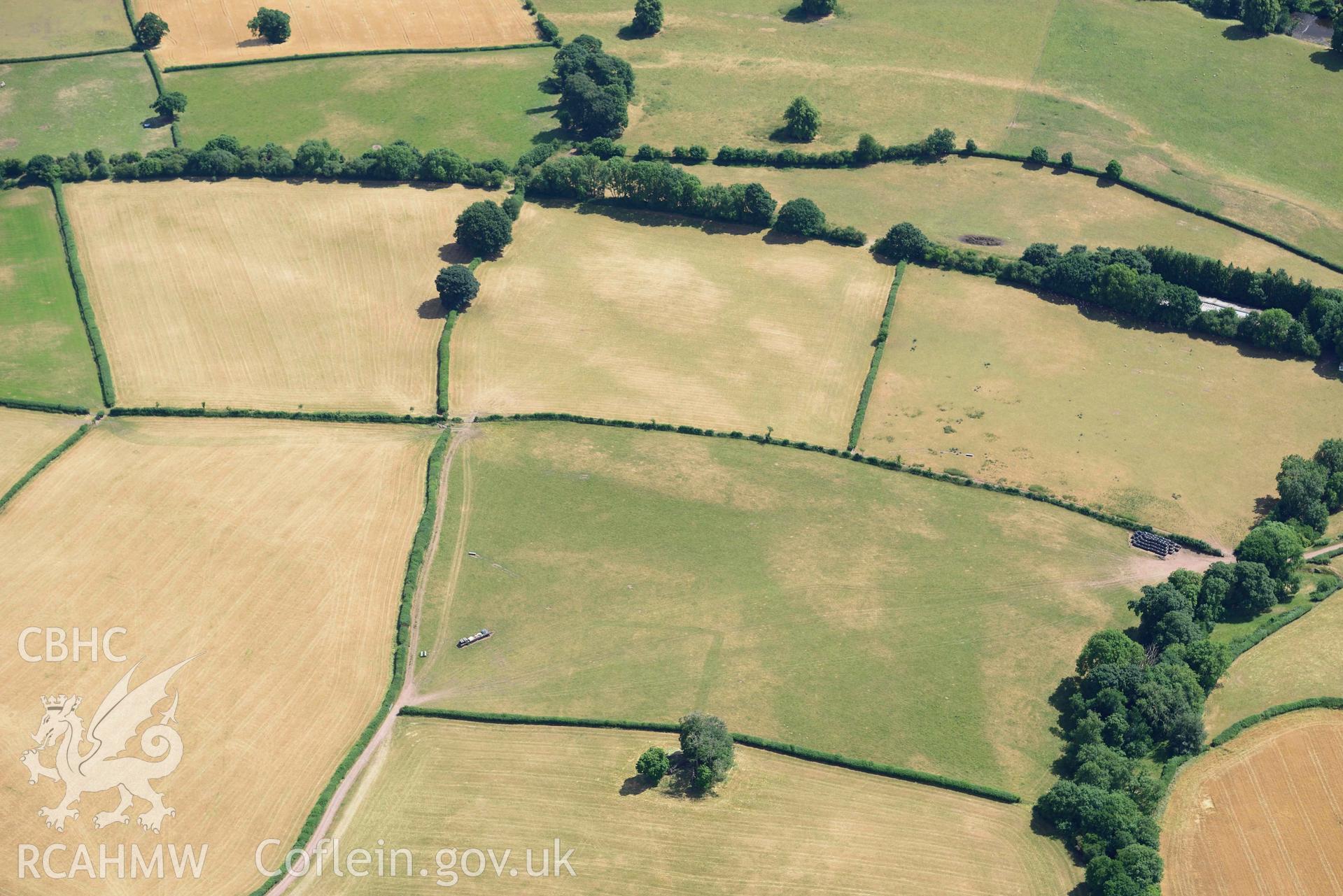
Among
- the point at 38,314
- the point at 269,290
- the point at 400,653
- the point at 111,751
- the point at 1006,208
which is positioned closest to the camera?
the point at 111,751

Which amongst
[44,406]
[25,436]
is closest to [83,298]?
[44,406]

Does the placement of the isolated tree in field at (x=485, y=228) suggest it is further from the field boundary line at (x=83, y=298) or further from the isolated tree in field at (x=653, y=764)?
the isolated tree in field at (x=653, y=764)

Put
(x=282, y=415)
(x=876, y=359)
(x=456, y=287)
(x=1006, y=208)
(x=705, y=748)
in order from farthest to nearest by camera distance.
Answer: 1. (x=1006, y=208)
2. (x=456, y=287)
3. (x=876, y=359)
4. (x=282, y=415)
5. (x=705, y=748)

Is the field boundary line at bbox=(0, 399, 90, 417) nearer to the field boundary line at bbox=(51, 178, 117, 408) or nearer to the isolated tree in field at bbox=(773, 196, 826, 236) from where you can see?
the field boundary line at bbox=(51, 178, 117, 408)

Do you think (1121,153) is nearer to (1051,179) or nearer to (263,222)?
(1051,179)

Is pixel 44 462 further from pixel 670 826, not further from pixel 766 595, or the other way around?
pixel 670 826

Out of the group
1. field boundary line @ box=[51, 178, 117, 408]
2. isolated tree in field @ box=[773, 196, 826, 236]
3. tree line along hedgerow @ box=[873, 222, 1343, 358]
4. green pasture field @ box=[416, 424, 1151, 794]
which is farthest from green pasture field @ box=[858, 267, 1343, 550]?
field boundary line @ box=[51, 178, 117, 408]
